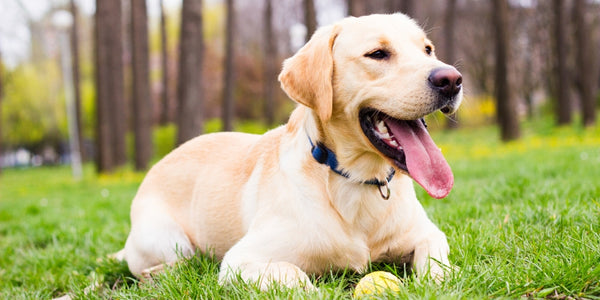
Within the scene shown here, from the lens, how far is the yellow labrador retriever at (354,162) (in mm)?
2561

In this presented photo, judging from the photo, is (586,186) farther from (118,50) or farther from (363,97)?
(118,50)

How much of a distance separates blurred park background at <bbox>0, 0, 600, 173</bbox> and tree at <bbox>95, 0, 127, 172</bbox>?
0.04 metres

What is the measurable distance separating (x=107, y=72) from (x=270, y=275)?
14.0m

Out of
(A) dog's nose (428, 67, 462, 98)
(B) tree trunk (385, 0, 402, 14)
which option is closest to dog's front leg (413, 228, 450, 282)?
(A) dog's nose (428, 67, 462, 98)

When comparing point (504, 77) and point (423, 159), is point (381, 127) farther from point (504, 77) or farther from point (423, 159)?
point (504, 77)

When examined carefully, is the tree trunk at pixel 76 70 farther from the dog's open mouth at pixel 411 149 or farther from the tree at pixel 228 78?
the dog's open mouth at pixel 411 149

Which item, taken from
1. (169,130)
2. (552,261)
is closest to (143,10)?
(169,130)

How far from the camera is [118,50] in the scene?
48.6ft

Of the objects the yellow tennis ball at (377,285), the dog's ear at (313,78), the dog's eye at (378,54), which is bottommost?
the yellow tennis ball at (377,285)

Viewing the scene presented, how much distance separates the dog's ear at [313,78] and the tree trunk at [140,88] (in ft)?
39.7

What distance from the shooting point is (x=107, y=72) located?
49.6 feet

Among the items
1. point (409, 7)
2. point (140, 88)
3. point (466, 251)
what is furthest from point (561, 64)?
point (466, 251)

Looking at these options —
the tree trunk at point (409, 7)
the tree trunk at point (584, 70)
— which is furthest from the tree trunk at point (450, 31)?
the tree trunk at point (409, 7)

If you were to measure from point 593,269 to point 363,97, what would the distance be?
51.2 inches
